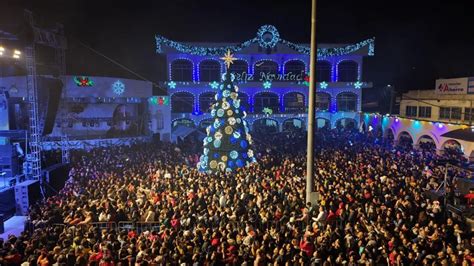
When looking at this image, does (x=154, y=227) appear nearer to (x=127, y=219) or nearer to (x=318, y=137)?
(x=127, y=219)

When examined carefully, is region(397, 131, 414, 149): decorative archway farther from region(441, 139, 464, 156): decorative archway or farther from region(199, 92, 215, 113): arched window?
region(199, 92, 215, 113): arched window

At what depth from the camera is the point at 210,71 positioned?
128 ft

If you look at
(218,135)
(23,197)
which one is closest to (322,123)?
(218,135)

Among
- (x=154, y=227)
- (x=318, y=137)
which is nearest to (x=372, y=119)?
(x=318, y=137)

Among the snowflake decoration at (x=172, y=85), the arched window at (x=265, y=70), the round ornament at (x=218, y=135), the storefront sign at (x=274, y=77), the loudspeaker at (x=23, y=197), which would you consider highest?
the arched window at (x=265, y=70)

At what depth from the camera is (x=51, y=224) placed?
38.4 ft

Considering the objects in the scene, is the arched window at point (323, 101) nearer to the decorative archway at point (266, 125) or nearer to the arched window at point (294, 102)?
the arched window at point (294, 102)

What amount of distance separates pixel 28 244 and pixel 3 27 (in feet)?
36.8

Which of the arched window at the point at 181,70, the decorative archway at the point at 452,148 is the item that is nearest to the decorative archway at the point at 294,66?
the arched window at the point at 181,70

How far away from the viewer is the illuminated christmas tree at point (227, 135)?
1884cm

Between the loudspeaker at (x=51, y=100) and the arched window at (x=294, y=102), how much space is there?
25404 mm

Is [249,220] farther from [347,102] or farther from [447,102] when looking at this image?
[347,102]

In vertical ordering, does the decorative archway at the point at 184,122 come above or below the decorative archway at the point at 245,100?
below

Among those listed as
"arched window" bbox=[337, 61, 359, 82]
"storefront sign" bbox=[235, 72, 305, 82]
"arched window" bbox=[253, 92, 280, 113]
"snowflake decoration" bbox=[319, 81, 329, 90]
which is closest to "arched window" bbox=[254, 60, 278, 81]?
"storefront sign" bbox=[235, 72, 305, 82]
